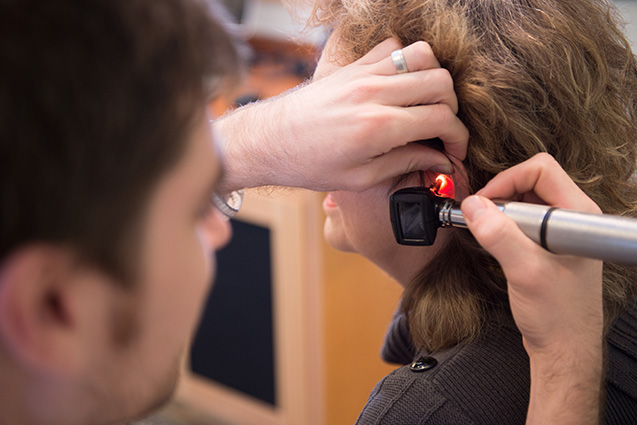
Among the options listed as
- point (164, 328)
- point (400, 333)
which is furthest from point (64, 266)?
point (400, 333)

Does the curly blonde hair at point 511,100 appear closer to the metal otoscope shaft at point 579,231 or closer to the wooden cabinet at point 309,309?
the metal otoscope shaft at point 579,231

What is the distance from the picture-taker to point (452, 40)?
0.85 metres

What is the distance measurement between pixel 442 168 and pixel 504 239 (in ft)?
0.72

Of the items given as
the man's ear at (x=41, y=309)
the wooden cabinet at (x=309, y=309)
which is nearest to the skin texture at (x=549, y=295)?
the man's ear at (x=41, y=309)

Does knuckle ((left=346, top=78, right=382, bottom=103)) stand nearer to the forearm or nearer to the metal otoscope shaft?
the metal otoscope shaft

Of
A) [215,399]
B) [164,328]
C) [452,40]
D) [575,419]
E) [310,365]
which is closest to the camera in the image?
[164,328]

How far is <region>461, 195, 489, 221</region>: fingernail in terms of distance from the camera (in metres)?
0.73

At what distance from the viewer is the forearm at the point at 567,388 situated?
0.74m

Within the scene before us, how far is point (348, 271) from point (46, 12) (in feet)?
4.66

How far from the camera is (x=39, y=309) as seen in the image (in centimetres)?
51

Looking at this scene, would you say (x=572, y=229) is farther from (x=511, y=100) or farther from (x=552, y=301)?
(x=511, y=100)

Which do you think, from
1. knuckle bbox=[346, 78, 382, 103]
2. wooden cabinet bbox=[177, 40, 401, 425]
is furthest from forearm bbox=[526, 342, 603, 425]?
wooden cabinet bbox=[177, 40, 401, 425]

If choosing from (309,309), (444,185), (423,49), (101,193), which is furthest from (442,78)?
(309,309)

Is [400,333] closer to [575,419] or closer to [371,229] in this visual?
[371,229]
